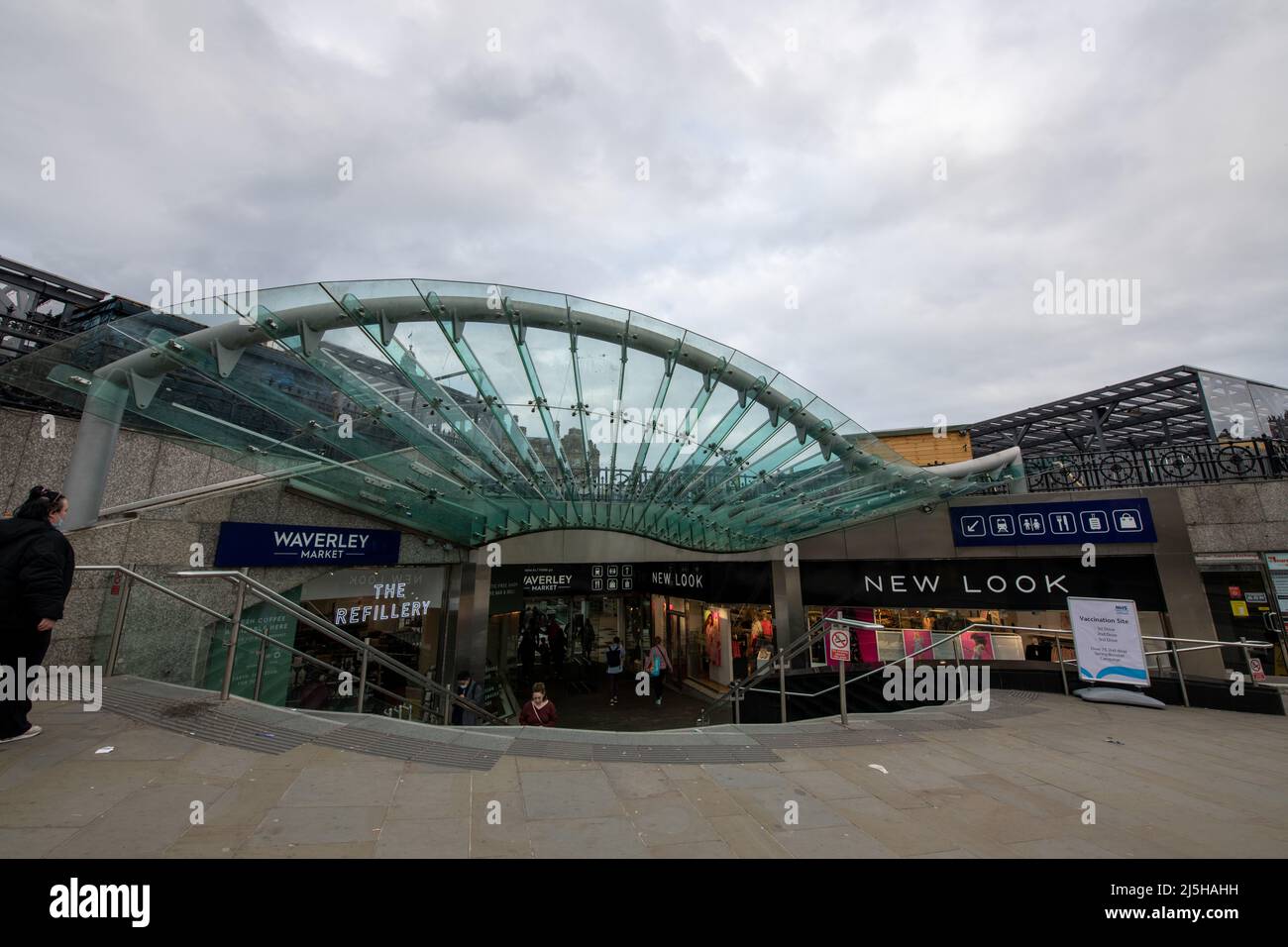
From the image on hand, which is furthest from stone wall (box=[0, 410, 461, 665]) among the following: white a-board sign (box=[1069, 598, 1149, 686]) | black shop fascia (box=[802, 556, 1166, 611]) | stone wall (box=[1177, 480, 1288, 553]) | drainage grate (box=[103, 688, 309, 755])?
stone wall (box=[1177, 480, 1288, 553])

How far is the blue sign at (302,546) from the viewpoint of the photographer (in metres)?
9.02

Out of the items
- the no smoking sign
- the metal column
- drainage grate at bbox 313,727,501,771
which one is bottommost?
drainage grate at bbox 313,727,501,771

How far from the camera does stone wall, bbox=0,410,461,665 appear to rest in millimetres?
5719

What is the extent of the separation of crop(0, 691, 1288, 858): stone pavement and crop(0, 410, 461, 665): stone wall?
1351mm

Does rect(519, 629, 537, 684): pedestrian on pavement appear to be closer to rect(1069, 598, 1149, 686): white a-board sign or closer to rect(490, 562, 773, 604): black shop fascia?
rect(490, 562, 773, 604): black shop fascia

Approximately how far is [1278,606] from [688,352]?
48.2 feet

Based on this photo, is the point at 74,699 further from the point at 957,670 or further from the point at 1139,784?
the point at 957,670

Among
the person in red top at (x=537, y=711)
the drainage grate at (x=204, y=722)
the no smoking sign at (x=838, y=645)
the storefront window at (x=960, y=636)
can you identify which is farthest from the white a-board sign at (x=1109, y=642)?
the drainage grate at (x=204, y=722)

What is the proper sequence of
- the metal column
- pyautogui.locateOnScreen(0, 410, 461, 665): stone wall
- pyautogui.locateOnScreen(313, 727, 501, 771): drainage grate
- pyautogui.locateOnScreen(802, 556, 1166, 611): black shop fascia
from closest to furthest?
pyautogui.locateOnScreen(313, 727, 501, 771): drainage grate
pyautogui.locateOnScreen(0, 410, 461, 665): stone wall
the metal column
pyautogui.locateOnScreen(802, 556, 1166, 611): black shop fascia

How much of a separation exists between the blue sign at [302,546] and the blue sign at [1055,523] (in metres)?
14.4

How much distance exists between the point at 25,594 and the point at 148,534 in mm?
6076

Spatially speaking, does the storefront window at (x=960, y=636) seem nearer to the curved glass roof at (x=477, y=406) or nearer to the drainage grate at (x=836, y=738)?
the curved glass roof at (x=477, y=406)
